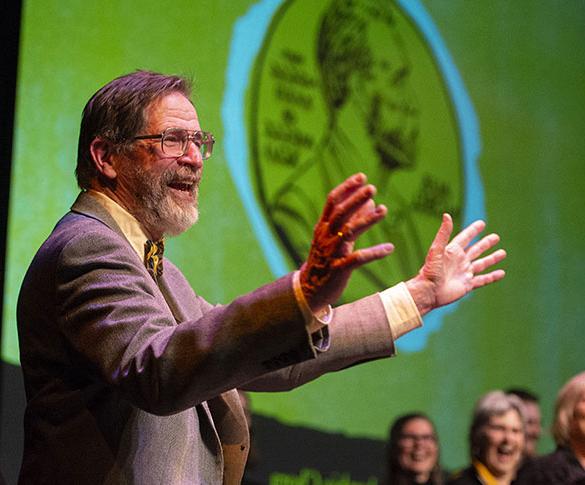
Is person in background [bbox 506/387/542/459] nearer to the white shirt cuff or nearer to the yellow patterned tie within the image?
the white shirt cuff

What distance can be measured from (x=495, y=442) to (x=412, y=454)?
0.39 metres

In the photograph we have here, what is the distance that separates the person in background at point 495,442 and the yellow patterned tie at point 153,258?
2722 millimetres

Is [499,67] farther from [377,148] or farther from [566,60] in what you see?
[377,148]

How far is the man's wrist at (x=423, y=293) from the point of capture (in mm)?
2139

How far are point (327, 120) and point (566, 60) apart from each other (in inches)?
93.8

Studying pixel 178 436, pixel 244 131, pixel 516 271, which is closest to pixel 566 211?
pixel 516 271

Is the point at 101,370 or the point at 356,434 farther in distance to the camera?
the point at 356,434

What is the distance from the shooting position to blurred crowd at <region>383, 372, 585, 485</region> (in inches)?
162

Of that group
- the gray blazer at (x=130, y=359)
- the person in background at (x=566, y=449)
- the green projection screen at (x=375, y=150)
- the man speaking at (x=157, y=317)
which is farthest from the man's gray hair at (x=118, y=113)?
the person in background at (x=566, y=449)

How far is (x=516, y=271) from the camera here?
20.0 feet

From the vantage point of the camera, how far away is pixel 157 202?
6.78 ft

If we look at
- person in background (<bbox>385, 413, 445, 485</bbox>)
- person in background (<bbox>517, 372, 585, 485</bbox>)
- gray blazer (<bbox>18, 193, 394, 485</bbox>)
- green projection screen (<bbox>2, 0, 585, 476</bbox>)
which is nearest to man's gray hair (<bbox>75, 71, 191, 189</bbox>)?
gray blazer (<bbox>18, 193, 394, 485</bbox>)

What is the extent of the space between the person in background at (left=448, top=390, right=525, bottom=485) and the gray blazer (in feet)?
8.45

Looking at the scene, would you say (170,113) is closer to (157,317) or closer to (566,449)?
(157,317)
